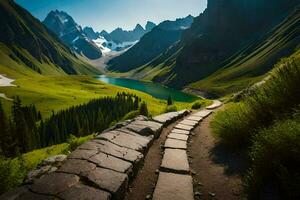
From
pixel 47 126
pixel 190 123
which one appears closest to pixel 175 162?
pixel 190 123

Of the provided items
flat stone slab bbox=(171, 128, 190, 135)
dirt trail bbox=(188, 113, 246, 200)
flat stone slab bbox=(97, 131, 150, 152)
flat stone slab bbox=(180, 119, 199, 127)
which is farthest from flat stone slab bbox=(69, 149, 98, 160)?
flat stone slab bbox=(180, 119, 199, 127)

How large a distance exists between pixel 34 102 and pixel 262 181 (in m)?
131

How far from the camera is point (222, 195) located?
23.8 ft

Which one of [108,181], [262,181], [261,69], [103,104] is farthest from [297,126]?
[261,69]

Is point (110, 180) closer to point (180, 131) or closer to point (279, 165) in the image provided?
point (279, 165)

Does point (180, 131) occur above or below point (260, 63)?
below

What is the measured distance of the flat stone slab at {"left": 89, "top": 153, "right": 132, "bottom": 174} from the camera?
7660mm

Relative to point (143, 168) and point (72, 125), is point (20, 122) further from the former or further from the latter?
point (143, 168)

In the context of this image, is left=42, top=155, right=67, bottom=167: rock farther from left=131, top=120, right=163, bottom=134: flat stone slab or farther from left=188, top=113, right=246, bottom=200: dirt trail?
left=131, top=120, right=163, bottom=134: flat stone slab

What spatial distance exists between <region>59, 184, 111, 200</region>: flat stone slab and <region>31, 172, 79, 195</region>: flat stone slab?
0.61ft

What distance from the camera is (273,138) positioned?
6777mm

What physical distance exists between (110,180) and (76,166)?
4.16 feet

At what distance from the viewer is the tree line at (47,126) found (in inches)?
2547

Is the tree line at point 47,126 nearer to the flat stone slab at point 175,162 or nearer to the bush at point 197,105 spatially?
the bush at point 197,105
